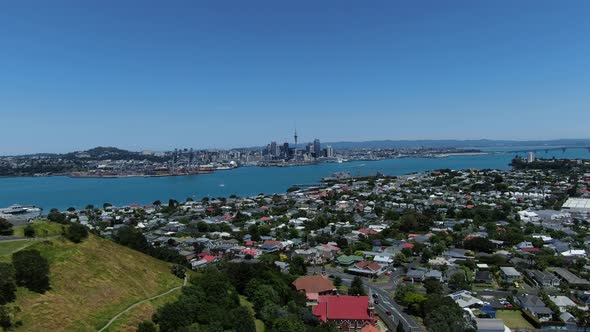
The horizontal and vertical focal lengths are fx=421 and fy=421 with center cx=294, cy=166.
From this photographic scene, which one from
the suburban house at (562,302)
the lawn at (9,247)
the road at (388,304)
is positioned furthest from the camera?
the suburban house at (562,302)

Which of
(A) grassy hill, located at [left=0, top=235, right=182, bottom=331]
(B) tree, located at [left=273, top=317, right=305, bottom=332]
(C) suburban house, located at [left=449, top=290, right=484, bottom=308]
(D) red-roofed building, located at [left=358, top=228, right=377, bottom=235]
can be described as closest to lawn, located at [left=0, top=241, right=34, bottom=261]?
(A) grassy hill, located at [left=0, top=235, right=182, bottom=331]

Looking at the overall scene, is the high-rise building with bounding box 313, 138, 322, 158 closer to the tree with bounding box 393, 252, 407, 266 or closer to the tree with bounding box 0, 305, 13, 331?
the tree with bounding box 393, 252, 407, 266

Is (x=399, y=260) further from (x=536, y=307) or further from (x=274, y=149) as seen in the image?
(x=274, y=149)

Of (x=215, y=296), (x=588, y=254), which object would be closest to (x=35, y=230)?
(x=215, y=296)

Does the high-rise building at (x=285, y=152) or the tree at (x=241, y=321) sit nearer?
the tree at (x=241, y=321)

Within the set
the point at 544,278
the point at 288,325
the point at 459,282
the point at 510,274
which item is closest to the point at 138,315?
the point at 288,325

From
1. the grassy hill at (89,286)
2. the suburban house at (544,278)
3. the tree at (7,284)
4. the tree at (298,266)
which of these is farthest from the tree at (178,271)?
the suburban house at (544,278)

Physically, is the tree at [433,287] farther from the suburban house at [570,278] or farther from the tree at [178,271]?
the tree at [178,271]

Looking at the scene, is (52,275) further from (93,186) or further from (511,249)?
(93,186)
